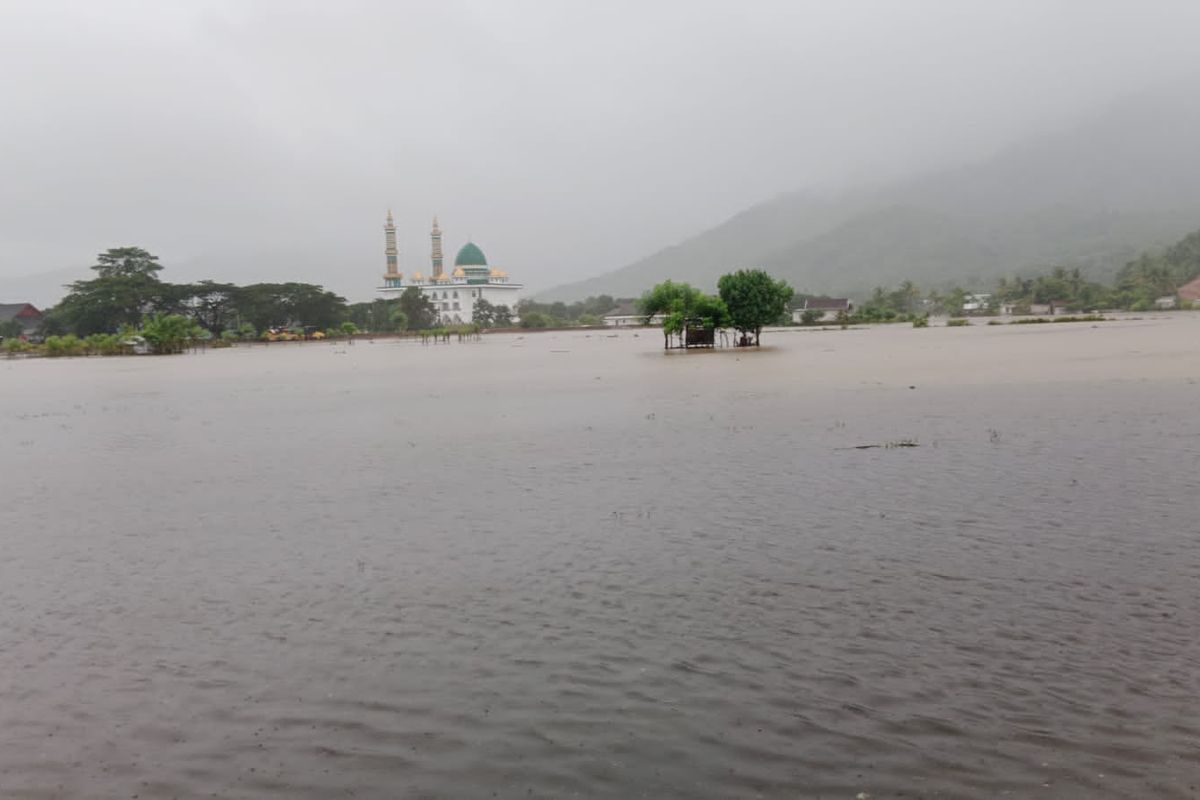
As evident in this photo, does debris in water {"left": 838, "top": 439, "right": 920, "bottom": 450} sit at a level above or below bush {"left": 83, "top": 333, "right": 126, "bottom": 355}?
below

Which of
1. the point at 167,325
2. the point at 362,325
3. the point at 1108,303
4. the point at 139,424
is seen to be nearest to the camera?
the point at 139,424

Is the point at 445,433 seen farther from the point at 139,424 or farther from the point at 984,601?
the point at 984,601

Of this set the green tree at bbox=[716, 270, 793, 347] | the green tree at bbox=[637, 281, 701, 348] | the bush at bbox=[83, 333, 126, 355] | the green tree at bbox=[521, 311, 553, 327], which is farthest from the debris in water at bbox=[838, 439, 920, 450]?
the green tree at bbox=[521, 311, 553, 327]

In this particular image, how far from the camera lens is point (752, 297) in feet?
226

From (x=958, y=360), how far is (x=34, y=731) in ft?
155

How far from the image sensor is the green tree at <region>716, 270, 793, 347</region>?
226 feet

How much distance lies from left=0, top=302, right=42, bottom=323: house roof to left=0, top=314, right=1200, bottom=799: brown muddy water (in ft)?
477

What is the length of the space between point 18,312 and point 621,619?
545 ft

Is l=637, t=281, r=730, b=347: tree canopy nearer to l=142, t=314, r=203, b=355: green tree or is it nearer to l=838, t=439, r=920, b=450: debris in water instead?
l=838, t=439, r=920, b=450: debris in water

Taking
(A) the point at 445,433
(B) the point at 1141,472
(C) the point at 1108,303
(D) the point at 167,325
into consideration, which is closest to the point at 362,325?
(D) the point at 167,325

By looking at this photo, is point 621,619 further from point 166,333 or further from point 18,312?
point 18,312

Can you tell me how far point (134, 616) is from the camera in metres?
9.98

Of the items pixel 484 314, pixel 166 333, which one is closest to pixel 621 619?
pixel 166 333

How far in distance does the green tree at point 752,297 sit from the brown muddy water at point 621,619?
47761 millimetres
